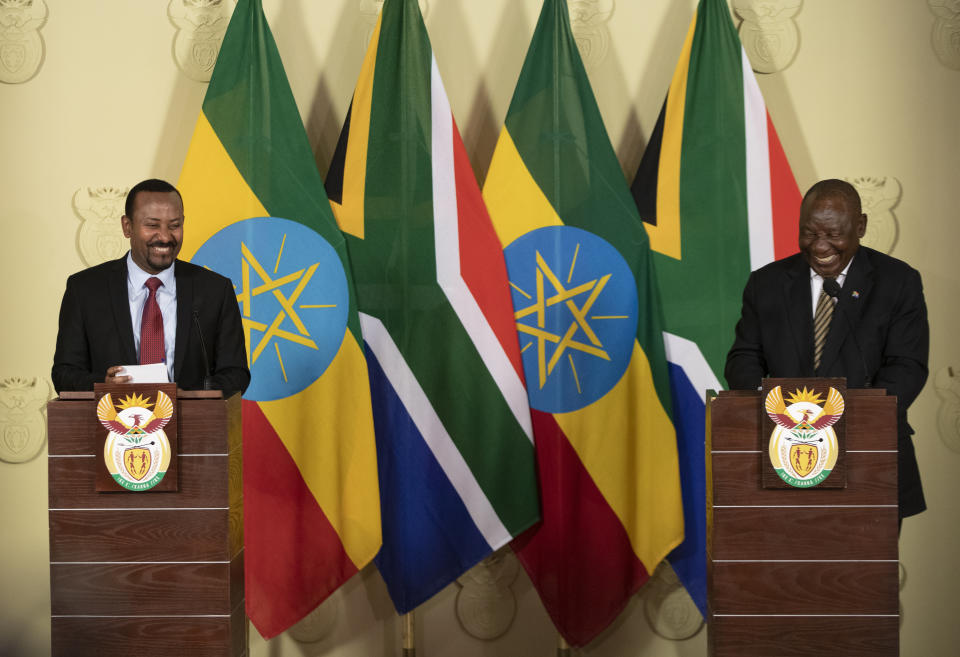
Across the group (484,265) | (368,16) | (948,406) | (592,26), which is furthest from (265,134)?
(948,406)

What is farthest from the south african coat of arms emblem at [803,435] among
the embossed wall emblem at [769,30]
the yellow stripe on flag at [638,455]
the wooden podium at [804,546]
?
the embossed wall emblem at [769,30]

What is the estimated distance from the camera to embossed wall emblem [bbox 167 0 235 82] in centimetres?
318

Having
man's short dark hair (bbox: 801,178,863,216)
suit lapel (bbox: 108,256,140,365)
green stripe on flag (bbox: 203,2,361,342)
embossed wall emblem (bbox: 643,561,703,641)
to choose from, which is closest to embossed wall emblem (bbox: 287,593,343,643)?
green stripe on flag (bbox: 203,2,361,342)

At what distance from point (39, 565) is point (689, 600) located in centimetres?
229

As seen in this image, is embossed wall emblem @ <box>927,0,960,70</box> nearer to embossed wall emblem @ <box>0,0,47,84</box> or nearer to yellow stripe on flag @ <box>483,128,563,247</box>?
yellow stripe on flag @ <box>483,128,563,247</box>

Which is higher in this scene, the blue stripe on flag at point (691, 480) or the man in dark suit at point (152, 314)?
the man in dark suit at point (152, 314)

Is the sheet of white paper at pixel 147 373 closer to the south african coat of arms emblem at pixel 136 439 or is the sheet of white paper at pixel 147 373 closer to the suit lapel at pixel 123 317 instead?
the south african coat of arms emblem at pixel 136 439

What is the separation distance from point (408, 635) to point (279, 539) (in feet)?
1.84

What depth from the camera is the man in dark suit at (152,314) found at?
232cm

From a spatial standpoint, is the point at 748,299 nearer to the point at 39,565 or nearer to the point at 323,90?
the point at 323,90

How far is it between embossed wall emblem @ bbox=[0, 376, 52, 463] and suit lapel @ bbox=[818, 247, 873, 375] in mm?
2534

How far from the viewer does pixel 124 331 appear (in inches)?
91.5

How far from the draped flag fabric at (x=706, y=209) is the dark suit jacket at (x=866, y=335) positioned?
683 mm

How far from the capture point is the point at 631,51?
323 cm
